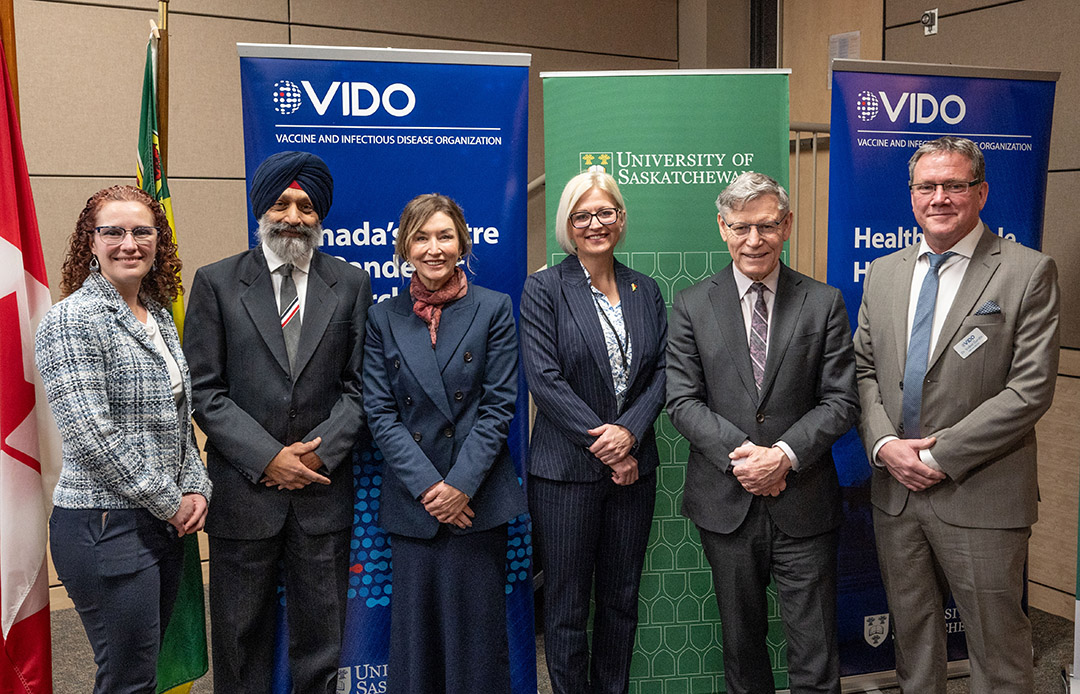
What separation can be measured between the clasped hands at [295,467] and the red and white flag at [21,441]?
0.64m

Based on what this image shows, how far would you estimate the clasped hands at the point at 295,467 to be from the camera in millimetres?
2486

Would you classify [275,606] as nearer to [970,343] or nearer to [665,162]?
[665,162]

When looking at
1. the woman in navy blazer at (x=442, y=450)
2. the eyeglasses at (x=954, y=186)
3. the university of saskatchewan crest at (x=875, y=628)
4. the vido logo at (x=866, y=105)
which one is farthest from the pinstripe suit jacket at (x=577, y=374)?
the university of saskatchewan crest at (x=875, y=628)

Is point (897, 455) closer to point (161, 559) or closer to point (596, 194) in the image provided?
point (596, 194)

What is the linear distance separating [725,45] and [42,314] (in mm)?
4568

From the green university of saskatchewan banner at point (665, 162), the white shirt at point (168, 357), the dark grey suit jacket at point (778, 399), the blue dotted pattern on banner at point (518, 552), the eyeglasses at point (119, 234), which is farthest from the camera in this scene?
the green university of saskatchewan banner at point (665, 162)

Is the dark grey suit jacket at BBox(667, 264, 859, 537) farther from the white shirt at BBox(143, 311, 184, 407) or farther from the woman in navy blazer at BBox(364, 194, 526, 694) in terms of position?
the white shirt at BBox(143, 311, 184, 407)

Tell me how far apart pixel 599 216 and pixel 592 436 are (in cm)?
69

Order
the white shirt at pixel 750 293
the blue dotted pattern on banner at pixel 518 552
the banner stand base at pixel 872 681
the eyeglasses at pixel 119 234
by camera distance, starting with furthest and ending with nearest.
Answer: the banner stand base at pixel 872 681
the blue dotted pattern on banner at pixel 518 552
the white shirt at pixel 750 293
the eyeglasses at pixel 119 234

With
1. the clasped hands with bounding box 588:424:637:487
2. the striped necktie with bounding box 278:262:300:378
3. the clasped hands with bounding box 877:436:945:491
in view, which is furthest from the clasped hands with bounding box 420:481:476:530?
the clasped hands with bounding box 877:436:945:491

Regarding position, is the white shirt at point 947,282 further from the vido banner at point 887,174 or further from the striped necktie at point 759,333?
the vido banner at point 887,174

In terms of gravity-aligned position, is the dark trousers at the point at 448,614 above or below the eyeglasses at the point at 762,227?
below

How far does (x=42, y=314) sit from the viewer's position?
252 cm

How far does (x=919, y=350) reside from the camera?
8.32 ft
